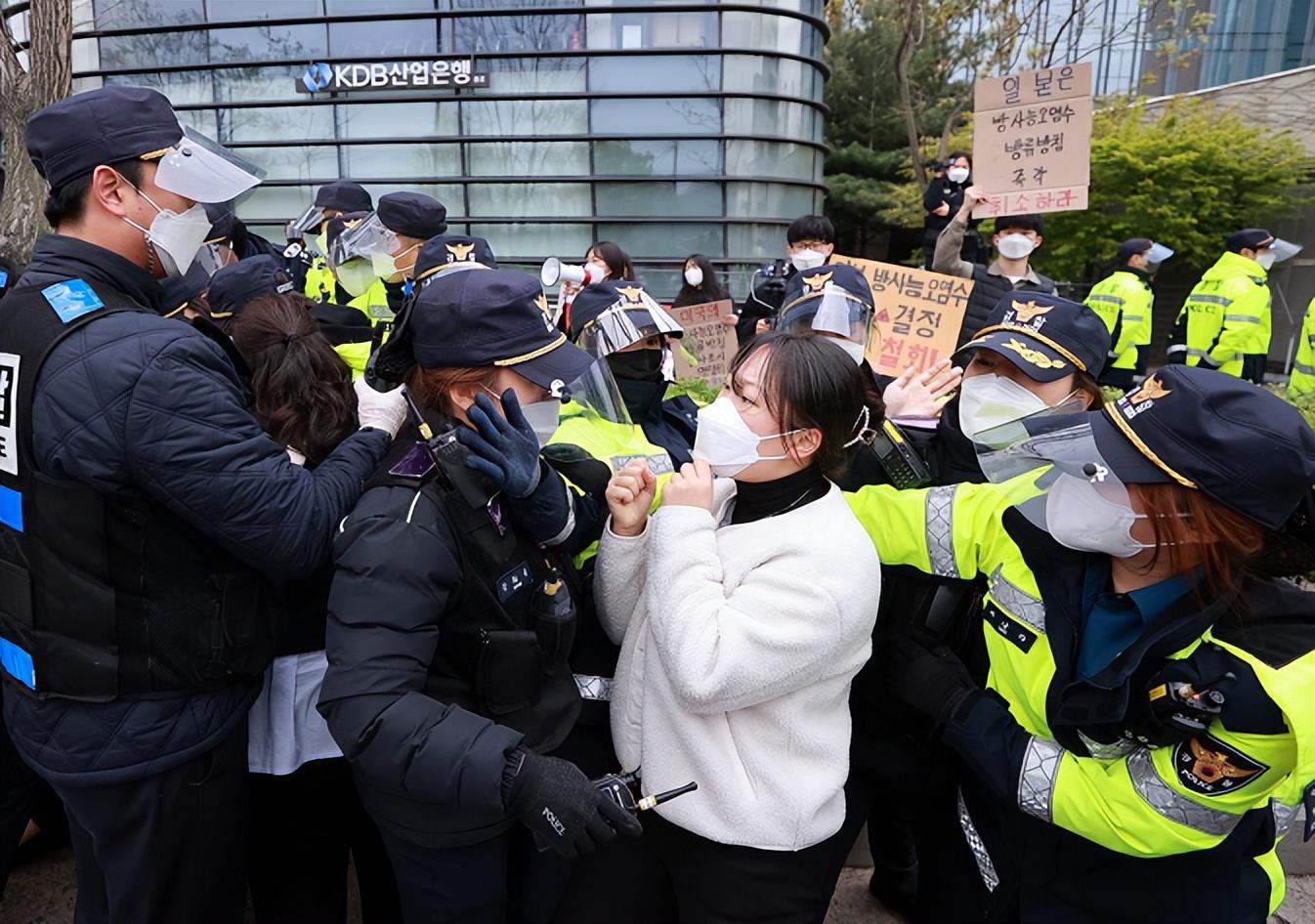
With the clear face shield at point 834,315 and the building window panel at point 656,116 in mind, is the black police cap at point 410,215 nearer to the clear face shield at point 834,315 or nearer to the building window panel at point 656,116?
the clear face shield at point 834,315

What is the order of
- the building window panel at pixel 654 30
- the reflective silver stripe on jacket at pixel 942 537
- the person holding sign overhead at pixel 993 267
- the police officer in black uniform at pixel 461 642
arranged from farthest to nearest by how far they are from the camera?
the building window panel at pixel 654 30 < the person holding sign overhead at pixel 993 267 < the reflective silver stripe on jacket at pixel 942 537 < the police officer in black uniform at pixel 461 642

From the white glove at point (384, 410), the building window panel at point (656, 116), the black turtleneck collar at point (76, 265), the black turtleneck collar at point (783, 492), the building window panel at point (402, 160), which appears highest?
the building window panel at point (656, 116)

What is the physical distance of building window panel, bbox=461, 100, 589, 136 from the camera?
43.3 ft

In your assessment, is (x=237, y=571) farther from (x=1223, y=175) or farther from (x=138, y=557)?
(x=1223, y=175)

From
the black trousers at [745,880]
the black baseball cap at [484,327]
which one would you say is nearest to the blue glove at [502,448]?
the black baseball cap at [484,327]

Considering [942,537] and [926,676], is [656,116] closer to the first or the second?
[942,537]

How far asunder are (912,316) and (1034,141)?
4.97 ft

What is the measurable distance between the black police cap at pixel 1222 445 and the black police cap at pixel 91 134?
7.13ft

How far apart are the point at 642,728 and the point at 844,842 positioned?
1.97 ft

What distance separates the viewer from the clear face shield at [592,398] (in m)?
2.01

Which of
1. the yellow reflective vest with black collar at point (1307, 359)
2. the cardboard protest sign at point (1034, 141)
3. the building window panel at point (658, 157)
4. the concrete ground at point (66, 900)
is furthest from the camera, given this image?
the building window panel at point (658, 157)

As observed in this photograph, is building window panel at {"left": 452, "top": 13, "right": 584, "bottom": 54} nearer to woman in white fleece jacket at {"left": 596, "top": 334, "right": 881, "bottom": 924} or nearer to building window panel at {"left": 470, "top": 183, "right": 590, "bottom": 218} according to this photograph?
building window panel at {"left": 470, "top": 183, "right": 590, "bottom": 218}

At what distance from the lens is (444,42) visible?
13.2m

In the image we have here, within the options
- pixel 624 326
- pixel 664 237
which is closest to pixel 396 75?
pixel 664 237
